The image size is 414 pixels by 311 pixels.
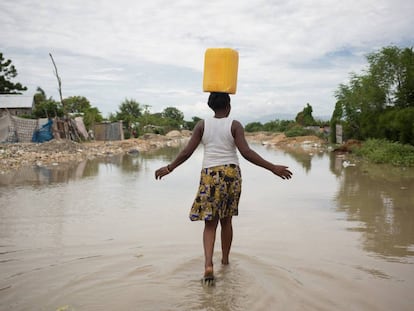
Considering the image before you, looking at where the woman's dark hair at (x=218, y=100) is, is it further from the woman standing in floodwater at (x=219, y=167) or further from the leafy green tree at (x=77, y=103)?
the leafy green tree at (x=77, y=103)

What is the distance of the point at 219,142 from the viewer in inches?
133

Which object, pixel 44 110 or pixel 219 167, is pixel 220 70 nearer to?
pixel 219 167

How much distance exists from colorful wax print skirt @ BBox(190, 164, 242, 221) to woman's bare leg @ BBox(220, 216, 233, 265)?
17cm

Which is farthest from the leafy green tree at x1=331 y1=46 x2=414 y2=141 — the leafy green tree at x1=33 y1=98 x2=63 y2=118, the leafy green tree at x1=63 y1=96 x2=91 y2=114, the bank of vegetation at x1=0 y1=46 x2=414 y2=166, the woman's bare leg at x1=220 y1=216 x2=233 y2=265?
the leafy green tree at x1=63 y1=96 x2=91 y2=114

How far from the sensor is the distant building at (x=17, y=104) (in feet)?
107

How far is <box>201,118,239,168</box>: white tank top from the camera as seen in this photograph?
133 inches

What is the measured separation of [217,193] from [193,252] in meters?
1.10

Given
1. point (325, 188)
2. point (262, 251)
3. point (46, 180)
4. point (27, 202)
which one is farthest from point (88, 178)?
point (262, 251)

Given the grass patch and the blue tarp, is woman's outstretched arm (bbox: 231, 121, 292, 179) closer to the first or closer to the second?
the grass patch

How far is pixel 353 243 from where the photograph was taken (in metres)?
4.45

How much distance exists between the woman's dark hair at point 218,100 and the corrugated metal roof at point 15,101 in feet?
108

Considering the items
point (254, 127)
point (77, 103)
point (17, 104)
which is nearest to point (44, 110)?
point (17, 104)

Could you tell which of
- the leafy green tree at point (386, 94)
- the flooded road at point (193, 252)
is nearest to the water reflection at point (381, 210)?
the flooded road at point (193, 252)

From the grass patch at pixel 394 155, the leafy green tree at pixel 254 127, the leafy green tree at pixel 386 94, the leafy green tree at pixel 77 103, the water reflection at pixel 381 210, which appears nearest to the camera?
the water reflection at pixel 381 210
